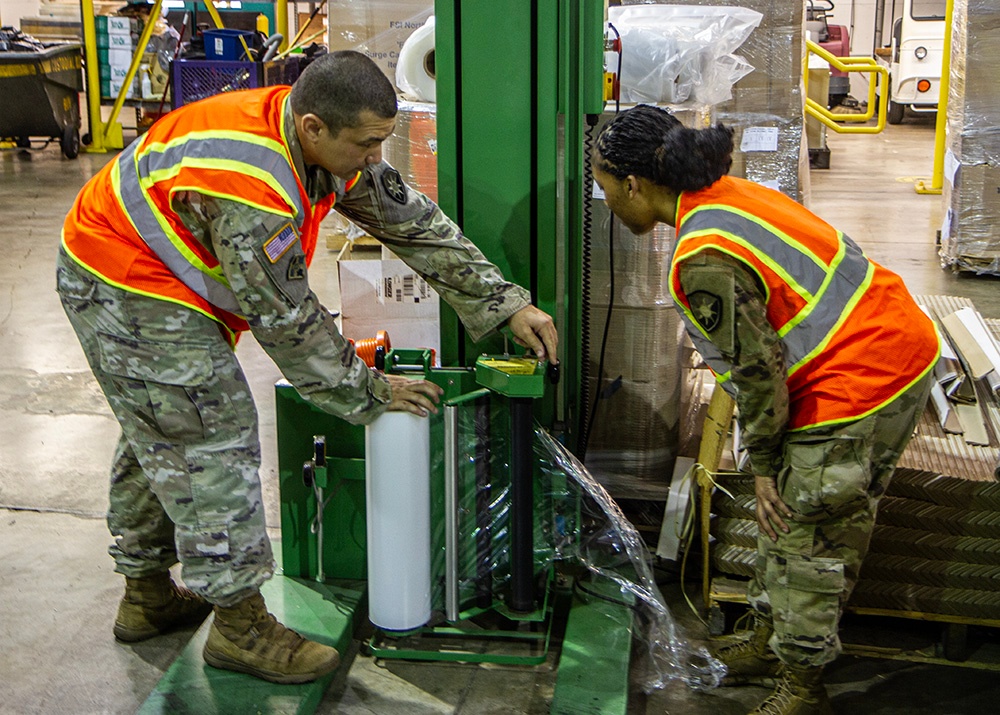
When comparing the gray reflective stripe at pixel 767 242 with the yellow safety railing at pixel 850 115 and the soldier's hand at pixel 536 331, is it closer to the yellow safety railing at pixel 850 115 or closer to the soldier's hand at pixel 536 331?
the soldier's hand at pixel 536 331

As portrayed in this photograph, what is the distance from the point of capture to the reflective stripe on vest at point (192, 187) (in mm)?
Result: 2381

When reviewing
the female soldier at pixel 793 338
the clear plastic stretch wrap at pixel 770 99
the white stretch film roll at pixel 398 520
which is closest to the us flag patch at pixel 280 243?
the white stretch film roll at pixel 398 520

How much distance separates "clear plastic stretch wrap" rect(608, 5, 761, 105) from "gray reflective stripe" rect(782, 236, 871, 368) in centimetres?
155

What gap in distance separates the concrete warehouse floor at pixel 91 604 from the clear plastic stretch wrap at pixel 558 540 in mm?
121

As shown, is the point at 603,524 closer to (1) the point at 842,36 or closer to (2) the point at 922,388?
(2) the point at 922,388

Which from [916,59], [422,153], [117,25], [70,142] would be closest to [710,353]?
[422,153]

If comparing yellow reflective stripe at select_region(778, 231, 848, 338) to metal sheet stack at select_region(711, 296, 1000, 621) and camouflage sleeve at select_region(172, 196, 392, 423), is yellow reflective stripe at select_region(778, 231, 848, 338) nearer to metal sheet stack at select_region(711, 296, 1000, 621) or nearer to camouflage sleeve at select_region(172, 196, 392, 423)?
metal sheet stack at select_region(711, 296, 1000, 621)

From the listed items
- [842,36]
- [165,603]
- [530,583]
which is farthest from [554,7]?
[842,36]

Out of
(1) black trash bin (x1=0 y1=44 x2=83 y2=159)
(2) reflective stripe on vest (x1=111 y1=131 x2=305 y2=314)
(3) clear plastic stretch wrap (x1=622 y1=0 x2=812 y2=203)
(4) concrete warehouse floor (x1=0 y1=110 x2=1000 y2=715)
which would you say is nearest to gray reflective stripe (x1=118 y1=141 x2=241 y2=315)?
(2) reflective stripe on vest (x1=111 y1=131 x2=305 y2=314)

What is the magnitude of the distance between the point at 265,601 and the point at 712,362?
150cm

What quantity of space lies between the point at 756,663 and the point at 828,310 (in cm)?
113

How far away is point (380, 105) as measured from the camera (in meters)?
2.37

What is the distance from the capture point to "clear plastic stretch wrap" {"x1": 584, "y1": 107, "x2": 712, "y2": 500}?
3.72 meters

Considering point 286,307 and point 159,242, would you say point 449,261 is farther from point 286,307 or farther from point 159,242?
point 159,242
